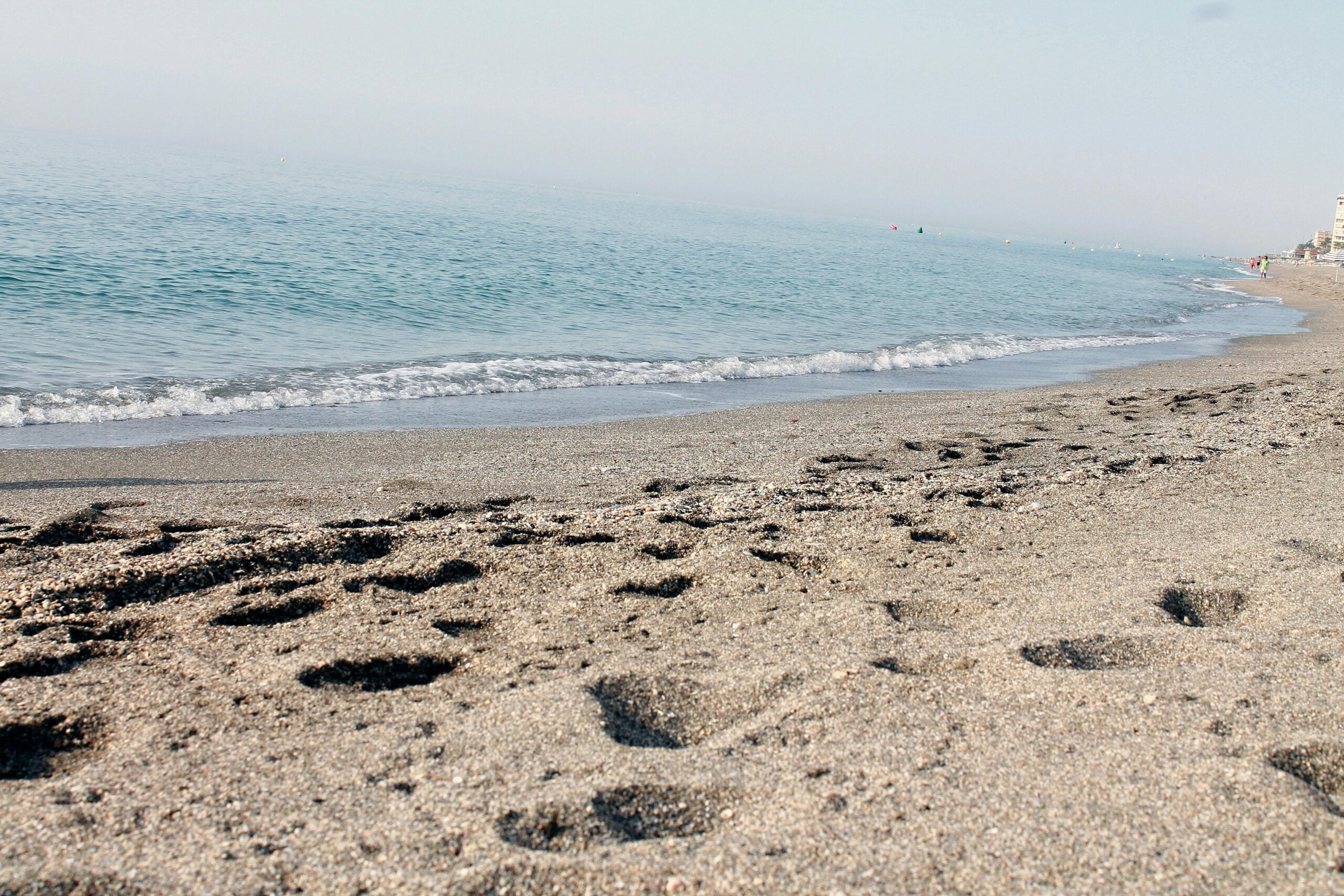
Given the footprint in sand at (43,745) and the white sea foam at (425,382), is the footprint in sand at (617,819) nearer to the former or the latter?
the footprint in sand at (43,745)

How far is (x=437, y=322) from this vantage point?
53.5 feet

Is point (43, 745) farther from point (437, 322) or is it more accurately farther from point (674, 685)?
point (437, 322)

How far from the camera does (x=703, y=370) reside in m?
13.5

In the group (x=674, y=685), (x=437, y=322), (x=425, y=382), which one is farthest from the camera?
(x=437, y=322)

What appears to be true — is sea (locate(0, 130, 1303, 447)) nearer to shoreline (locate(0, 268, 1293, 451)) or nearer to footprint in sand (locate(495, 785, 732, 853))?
shoreline (locate(0, 268, 1293, 451))

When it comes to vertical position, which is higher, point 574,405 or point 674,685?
point 674,685

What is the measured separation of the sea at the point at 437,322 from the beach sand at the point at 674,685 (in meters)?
3.91

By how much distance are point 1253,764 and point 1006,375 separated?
13107 millimetres

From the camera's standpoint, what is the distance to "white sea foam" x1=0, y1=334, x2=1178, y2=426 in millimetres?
8680

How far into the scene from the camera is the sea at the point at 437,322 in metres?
9.83

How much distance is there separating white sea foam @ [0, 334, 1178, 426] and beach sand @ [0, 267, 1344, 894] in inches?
105

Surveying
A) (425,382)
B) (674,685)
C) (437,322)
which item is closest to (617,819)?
(674,685)

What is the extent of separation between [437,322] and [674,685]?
1416cm

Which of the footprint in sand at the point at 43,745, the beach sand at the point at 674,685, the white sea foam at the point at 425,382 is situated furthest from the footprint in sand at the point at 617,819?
the white sea foam at the point at 425,382
